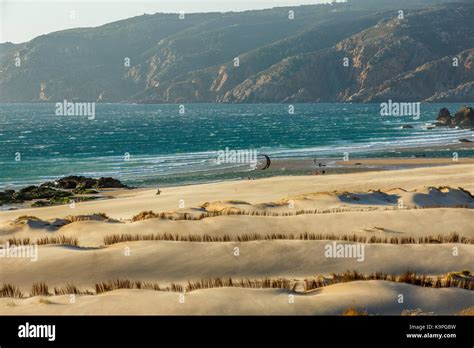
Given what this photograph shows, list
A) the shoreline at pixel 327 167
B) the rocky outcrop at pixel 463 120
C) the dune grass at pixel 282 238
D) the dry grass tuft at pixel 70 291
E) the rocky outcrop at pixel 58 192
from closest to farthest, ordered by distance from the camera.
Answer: the dry grass tuft at pixel 70 291
the dune grass at pixel 282 238
the rocky outcrop at pixel 58 192
the shoreline at pixel 327 167
the rocky outcrop at pixel 463 120

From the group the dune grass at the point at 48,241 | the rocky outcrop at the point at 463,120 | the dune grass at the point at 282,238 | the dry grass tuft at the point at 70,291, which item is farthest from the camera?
the rocky outcrop at the point at 463,120

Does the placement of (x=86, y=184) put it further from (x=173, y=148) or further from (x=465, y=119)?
(x=465, y=119)

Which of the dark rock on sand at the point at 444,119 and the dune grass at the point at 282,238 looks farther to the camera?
the dark rock on sand at the point at 444,119

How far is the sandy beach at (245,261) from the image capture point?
13664 millimetres

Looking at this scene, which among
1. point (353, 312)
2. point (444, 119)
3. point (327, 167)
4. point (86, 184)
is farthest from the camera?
point (444, 119)

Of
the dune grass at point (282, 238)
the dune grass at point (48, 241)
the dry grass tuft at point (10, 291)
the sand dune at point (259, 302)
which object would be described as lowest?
the dune grass at point (48, 241)

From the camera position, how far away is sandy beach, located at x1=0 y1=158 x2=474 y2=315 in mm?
13664

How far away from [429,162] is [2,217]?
4780cm

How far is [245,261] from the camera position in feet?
61.4

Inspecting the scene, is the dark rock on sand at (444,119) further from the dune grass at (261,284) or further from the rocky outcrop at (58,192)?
the dune grass at (261,284)

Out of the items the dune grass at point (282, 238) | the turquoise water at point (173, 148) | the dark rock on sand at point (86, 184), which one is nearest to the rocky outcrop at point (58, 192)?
the dark rock on sand at point (86, 184)

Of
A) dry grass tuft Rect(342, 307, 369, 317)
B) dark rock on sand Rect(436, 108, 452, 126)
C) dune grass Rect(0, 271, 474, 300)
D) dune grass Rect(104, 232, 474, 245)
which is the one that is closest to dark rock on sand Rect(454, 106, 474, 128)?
dark rock on sand Rect(436, 108, 452, 126)

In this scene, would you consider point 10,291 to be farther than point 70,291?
Yes

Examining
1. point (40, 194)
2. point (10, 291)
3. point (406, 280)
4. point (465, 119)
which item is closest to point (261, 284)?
point (406, 280)
